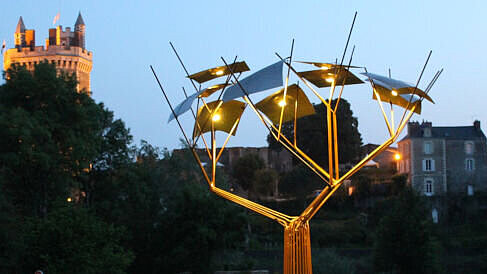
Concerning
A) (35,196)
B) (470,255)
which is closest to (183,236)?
(35,196)

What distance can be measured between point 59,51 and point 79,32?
8.00 ft

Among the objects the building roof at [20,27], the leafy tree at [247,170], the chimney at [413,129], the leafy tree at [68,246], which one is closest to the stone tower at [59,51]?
the building roof at [20,27]

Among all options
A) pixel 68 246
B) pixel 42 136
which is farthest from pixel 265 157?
pixel 68 246

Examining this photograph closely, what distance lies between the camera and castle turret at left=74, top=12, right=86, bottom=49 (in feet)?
210

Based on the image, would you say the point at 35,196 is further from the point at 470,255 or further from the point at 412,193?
the point at 470,255

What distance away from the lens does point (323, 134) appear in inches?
2350

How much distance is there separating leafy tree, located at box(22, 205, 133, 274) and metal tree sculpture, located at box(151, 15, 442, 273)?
982 centimetres

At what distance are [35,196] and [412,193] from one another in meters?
16.5

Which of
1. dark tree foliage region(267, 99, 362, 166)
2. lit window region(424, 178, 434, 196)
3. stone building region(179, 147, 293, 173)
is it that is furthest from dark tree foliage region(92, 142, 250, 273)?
stone building region(179, 147, 293, 173)

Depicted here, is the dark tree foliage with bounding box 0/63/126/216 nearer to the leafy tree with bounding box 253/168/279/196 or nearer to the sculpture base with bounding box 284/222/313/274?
the sculpture base with bounding box 284/222/313/274

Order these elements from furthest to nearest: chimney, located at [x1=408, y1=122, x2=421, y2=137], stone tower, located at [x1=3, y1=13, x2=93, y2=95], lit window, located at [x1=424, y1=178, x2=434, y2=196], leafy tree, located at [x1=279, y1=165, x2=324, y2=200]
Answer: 1. stone tower, located at [x1=3, y1=13, x2=93, y2=95]
2. leafy tree, located at [x1=279, y1=165, x2=324, y2=200]
3. chimney, located at [x1=408, y1=122, x2=421, y2=137]
4. lit window, located at [x1=424, y1=178, x2=434, y2=196]

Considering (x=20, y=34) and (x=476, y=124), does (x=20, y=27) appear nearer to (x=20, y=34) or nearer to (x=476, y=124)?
(x=20, y=34)

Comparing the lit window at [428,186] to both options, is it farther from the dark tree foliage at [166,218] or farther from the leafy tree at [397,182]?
the dark tree foliage at [166,218]

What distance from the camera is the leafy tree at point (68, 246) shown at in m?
23.9
